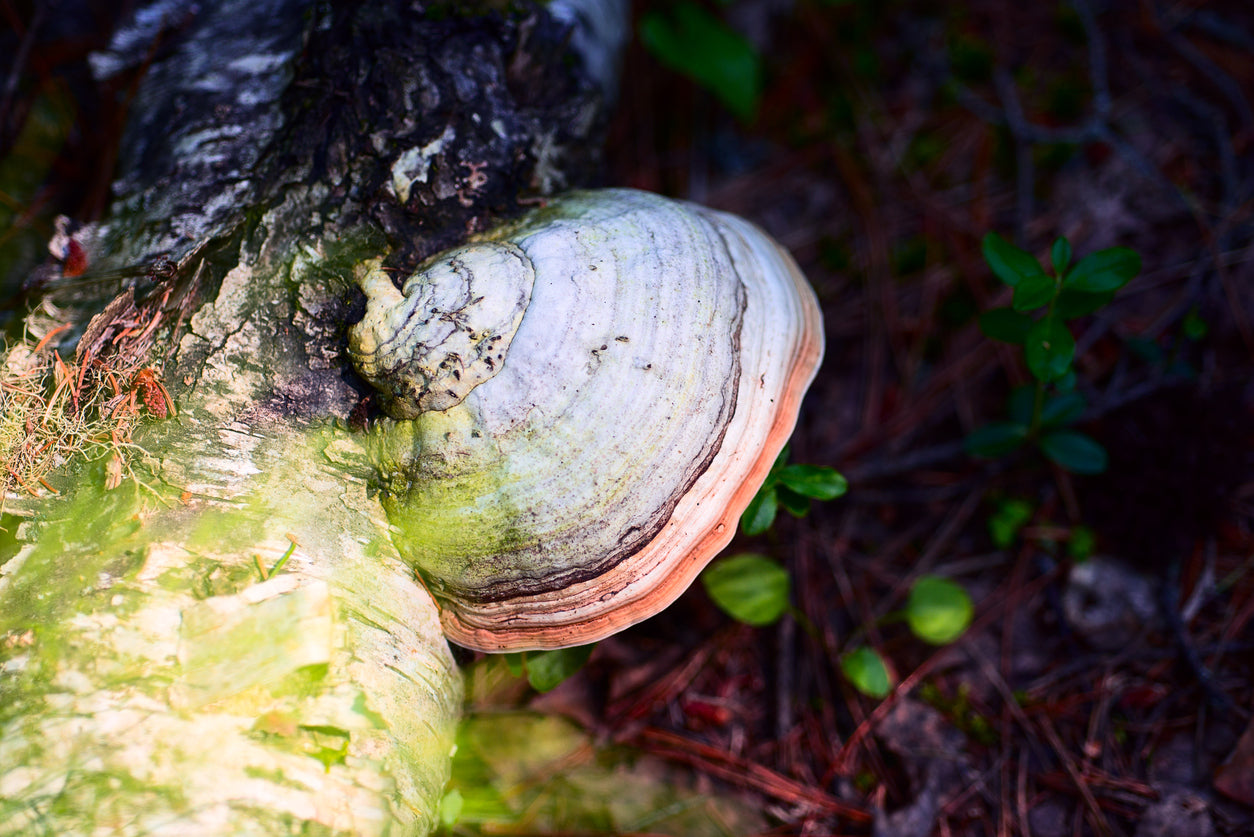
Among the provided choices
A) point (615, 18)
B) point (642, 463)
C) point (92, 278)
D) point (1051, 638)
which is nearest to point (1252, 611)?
point (1051, 638)

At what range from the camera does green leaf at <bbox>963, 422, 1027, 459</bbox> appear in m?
2.45

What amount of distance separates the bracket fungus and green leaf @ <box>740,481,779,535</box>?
0.22 m

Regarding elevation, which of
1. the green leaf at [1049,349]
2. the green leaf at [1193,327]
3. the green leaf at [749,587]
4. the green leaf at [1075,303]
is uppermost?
the green leaf at [1075,303]

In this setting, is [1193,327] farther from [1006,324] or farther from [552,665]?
[552,665]

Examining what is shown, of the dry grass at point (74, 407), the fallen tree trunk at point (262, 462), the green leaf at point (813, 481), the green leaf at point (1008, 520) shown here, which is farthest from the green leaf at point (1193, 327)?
the dry grass at point (74, 407)

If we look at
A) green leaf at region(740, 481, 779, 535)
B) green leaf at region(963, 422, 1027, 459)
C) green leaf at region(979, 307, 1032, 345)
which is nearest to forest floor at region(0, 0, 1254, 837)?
green leaf at region(963, 422, 1027, 459)

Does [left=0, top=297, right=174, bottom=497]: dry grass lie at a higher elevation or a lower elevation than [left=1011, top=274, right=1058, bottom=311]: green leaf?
higher

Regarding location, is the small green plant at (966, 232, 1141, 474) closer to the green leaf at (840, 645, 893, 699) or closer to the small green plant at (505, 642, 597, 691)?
the green leaf at (840, 645, 893, 699)

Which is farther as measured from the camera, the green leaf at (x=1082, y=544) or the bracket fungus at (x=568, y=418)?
the green leaf at (x=1082, y=544)

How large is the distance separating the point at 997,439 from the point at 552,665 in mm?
1735

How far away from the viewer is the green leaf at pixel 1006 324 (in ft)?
7.36

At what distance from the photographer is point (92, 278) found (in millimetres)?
1979

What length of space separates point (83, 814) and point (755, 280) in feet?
6.17

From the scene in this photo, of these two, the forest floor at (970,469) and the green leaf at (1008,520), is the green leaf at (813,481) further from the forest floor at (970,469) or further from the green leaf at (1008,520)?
the green leaf at (1008,520)
